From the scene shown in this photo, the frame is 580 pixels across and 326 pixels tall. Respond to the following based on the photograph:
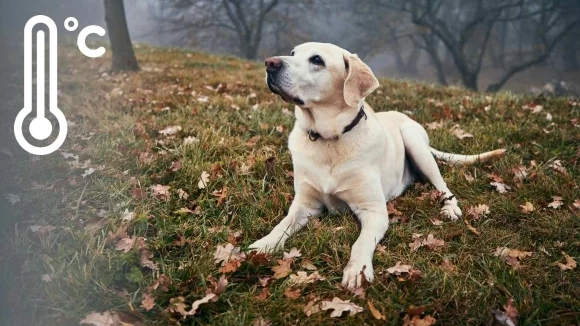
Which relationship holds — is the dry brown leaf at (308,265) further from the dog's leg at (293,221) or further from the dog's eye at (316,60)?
the dog's eye at (316,60)

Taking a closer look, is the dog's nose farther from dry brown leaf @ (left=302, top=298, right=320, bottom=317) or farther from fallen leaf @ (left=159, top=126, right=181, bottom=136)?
fallen leaf @ (left=159, top=126, right=181, bottom=136)

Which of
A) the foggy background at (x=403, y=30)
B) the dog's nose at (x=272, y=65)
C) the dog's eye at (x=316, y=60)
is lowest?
the foggy background at (x=403, y=30)

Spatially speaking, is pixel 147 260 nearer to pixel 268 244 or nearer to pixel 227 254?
pixel 227 254

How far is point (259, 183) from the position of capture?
3.73 m

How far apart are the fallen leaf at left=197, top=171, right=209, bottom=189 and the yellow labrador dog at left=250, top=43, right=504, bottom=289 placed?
813 millimetres

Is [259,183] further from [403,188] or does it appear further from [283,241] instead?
[403,188]

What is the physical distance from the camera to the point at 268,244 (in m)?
2.86

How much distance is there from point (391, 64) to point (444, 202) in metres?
29.0

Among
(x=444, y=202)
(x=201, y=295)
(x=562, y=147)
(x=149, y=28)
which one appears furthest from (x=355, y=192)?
(x=149, y=28)

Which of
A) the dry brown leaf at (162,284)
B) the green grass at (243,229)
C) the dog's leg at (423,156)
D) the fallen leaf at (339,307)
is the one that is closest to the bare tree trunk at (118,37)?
the green grass at (243,229)

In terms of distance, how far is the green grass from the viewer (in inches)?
90.1

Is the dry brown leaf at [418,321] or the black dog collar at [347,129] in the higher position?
the black dog collar at [347,129]

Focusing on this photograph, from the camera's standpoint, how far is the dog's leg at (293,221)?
2851 millimetres

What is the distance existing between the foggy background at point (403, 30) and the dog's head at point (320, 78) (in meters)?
16.6
